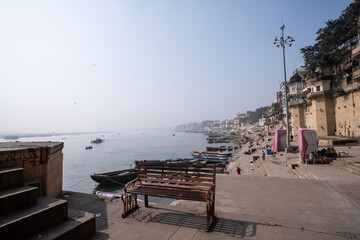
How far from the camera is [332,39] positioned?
3038cm

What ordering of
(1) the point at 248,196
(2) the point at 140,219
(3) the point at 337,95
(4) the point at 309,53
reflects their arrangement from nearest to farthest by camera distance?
(2) the point at 140,219 → (1) the point at 248,196 → (3) the point at 337,95 → (4) the point at 309,53

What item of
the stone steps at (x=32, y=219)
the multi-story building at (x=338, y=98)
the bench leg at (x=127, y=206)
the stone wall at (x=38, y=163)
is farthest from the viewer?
the multi-story building at (x=338, y=98)

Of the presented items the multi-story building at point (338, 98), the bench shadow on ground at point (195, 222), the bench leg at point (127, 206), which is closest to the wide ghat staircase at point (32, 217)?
the bench leg at point (127, 206)

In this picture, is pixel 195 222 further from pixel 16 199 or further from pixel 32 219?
pixel 16 199

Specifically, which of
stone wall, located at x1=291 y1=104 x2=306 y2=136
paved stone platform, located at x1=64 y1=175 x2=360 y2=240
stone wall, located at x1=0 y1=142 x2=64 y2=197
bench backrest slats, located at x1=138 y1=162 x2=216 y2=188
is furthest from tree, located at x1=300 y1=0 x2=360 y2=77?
stone wall, located at x1=0 y1=142 x2=64 y2=197

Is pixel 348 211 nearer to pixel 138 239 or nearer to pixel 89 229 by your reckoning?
pixel 138 239

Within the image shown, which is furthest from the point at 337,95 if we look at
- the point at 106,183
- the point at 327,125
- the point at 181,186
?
the point at 106,183

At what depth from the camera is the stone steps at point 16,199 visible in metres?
2.74

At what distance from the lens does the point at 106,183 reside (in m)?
25.0

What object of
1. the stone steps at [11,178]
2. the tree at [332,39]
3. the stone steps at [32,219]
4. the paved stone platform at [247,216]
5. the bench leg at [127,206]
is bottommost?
the paved stone platform at [247,216]

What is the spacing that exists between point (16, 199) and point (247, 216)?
13.7ft

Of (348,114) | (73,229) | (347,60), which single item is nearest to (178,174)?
(73,229)

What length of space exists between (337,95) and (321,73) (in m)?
5.36

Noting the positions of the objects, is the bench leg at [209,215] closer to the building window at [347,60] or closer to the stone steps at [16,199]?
the stone steps at [16,199]
